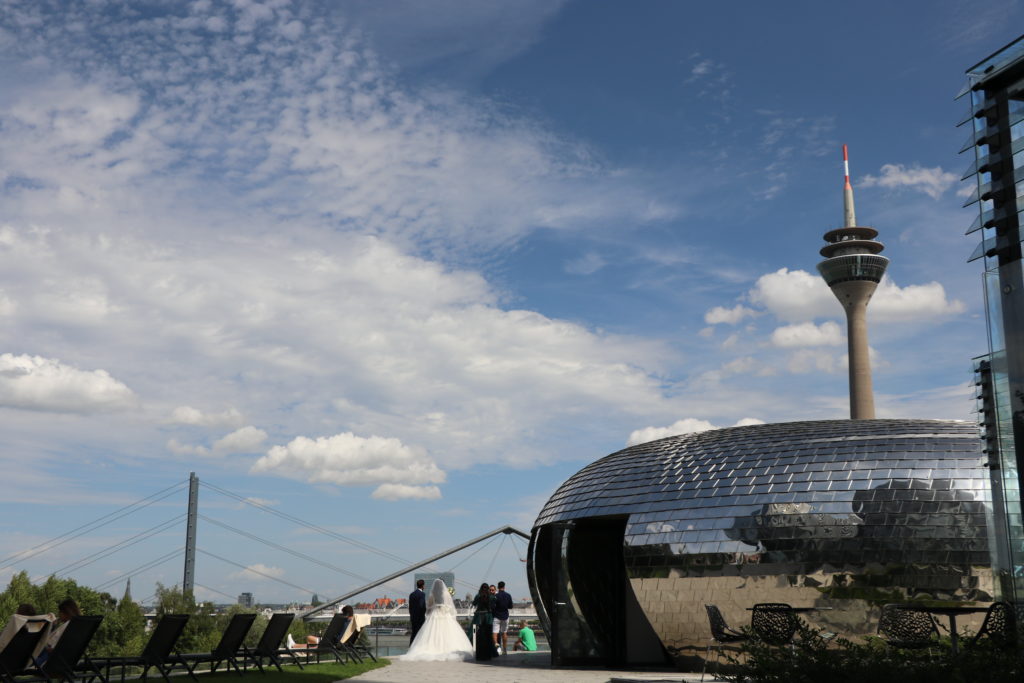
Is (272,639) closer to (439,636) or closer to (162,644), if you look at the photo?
(162,644)

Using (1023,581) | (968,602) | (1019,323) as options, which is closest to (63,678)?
(1023,581)

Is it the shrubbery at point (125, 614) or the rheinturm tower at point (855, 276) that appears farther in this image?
the rheinturm tower at point (855, 276)

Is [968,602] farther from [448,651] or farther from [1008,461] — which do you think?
[448,651]

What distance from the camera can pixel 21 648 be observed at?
12211mm

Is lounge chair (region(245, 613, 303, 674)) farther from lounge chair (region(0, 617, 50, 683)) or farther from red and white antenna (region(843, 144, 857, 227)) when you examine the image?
red and white antenna (region(843, 144, 857, 227))

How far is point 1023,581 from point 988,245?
387 centimetres

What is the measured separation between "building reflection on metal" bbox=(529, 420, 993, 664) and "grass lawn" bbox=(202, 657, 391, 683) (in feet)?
15.1

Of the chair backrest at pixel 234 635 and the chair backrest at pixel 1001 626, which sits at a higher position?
the chair backrest at pixel 1001 626

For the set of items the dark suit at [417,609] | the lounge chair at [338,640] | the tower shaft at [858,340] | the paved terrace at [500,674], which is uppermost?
the tower shaft at [858,340]

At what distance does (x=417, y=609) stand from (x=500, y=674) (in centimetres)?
771

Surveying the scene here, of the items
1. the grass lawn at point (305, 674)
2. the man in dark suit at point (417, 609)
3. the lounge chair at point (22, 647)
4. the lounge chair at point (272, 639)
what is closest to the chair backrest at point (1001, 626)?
the grass lawn at point (305, 674)

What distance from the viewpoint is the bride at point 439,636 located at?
78.0 feet

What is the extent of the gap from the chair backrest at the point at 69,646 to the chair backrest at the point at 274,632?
5213 mm

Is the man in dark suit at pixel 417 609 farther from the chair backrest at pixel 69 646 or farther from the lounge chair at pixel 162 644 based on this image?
the chair backrest at pixel 69 646
